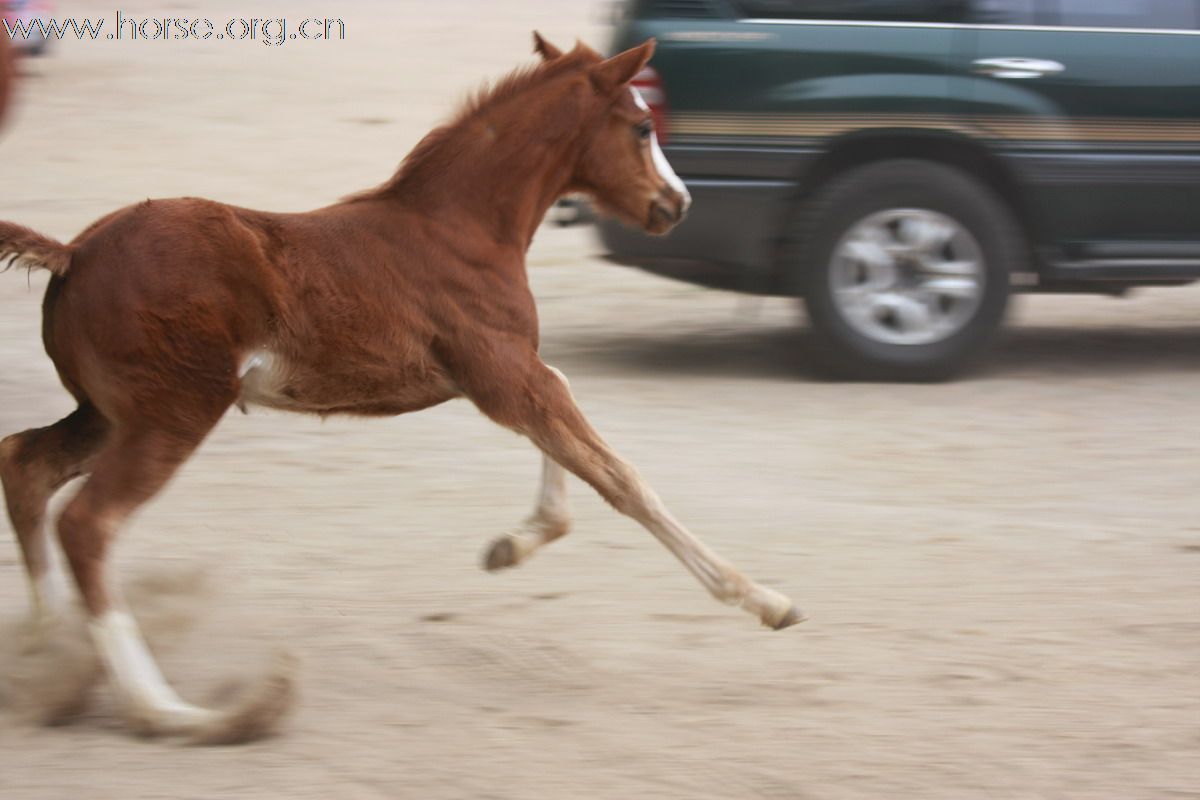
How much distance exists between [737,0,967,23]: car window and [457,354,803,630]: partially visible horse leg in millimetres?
3453

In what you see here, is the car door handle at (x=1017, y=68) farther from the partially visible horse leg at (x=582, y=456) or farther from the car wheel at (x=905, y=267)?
the partially visible horse leg at (x=582, y=456)

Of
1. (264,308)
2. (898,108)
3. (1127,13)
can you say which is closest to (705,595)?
(264,308)

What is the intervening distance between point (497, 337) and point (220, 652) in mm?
1158

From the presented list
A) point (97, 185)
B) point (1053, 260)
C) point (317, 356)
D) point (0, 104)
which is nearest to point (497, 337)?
point (317, 356)

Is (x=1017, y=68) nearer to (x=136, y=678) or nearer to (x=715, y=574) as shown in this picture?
(x=715, y=574)

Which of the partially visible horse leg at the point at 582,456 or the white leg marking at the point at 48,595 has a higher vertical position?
the partially visible horse leg at the point at 582,456

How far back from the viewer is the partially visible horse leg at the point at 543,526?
4.37m

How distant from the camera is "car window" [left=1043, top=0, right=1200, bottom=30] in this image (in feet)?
22.8

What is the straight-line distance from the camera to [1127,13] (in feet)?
22.9

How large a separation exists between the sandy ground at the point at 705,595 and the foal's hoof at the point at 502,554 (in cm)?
20

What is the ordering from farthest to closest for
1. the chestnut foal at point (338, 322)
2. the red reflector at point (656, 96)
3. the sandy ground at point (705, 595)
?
the red reflector at point (656, 96) → the chestnut foal at point (338, 322) → the sandy ground at point (705, 595)

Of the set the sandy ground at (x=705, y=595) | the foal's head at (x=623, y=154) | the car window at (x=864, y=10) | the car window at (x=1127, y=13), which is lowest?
the sandy ground at (x=705, y=595)

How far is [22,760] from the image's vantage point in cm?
350

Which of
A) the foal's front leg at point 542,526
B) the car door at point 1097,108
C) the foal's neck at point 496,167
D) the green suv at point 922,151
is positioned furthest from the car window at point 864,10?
the foal's front leg at point 542,526
